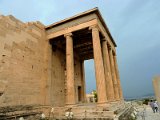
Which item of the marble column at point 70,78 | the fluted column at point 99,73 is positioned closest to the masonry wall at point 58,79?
the marble column at point 70,78

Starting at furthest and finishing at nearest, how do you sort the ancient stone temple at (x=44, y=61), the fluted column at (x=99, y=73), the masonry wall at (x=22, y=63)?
the fluted column at (x=99, y=73) < the ancient stone temple at (x=44, y=61) < the masonry wall at (x=22, y=63)

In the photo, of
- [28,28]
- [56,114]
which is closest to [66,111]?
[56,114]

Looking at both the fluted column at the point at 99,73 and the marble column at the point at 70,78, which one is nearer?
the fluted column at the point at 99,73

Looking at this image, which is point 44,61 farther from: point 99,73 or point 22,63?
point 99,73

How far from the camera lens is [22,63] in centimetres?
1164

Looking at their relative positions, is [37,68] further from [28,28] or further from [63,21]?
[63,21]

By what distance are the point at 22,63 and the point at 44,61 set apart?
9.98ft

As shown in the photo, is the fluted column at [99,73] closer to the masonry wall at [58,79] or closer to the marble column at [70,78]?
the marble column at [70,78]

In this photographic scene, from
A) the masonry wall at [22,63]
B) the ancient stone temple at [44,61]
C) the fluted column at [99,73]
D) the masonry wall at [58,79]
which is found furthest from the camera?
the masonry wall at [58,79]

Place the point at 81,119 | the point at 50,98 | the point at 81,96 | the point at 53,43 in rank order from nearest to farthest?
the point at 81,119, the point at 50,98, the point at 53,43, the point at 81,96

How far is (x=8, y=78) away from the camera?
1009cm

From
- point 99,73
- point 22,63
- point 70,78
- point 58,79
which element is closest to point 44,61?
point 22,63

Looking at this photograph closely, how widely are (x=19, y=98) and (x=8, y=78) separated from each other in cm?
186

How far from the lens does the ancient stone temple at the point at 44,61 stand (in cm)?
1040
